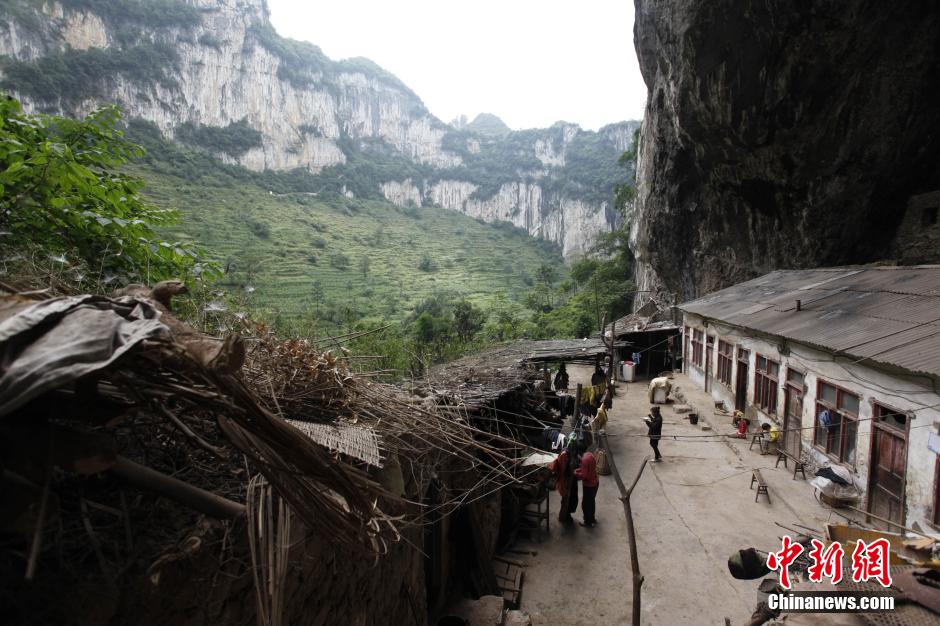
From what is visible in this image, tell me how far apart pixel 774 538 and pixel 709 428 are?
17.1 ft

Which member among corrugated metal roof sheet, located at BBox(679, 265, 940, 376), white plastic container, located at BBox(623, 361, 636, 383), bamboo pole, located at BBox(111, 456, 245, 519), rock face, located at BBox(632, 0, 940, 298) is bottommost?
white plastic container, located at BBox(623, 361, 636, 383)

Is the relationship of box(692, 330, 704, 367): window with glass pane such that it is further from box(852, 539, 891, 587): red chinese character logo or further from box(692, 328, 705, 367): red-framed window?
box(852, 539, 891, 587): red chinese character logo

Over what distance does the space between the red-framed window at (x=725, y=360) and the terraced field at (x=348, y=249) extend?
18.7m

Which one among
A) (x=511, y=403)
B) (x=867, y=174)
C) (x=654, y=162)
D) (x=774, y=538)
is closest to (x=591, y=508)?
(x=511, y=403)

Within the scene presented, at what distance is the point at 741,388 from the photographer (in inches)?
496

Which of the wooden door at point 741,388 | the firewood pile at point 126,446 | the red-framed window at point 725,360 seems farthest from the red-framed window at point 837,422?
the firewood pile at point 126,446

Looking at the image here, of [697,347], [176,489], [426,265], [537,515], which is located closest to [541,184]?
[426,265]

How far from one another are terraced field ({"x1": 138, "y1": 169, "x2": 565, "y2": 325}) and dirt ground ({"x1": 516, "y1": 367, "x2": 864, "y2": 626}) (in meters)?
19.8

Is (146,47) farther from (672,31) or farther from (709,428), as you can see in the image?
(709,428)

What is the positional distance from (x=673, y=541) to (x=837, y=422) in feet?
12.3

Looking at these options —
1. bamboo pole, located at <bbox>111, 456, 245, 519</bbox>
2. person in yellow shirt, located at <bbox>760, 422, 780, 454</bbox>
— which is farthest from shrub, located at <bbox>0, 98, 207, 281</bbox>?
person in yellow shirt, located at <bbox>760, 422, 780, 454</bbox>

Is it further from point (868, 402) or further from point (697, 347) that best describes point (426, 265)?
point (868, 402)

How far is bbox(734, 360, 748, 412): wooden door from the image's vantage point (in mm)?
12422

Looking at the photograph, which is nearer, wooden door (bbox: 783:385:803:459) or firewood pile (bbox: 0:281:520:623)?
firewood pile (bbox: 0:281:520:623)
